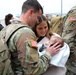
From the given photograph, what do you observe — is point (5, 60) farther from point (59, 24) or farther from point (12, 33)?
point (59, 24)

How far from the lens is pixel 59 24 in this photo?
2615 mm

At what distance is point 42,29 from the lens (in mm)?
1918

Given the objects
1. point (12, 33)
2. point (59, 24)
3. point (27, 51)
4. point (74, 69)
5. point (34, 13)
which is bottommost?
point (74, 69)

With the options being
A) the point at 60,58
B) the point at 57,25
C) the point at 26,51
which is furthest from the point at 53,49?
the point at 57,25

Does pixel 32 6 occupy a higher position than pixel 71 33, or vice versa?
pixel 32 6

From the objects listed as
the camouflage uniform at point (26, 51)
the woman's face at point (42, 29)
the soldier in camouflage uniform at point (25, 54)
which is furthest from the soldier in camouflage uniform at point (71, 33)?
the camouflage uniform at point (26, 51)

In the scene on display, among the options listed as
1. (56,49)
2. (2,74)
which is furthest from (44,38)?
(2,74)

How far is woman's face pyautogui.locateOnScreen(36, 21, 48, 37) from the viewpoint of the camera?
1.90 m

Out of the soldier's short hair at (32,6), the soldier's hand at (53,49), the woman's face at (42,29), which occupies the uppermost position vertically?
the soldier's short hair at (32,6)

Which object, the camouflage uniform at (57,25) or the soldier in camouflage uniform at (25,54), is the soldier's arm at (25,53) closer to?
the soldier in camouflage uniform at (25,54)

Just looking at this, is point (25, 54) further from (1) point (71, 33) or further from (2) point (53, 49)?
(1) point (71, 33)

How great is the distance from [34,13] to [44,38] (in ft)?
1.16

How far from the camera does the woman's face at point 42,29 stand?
190 cm

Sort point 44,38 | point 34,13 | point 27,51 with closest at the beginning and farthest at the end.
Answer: point 27,51 < point 34,13 < point 44,38
